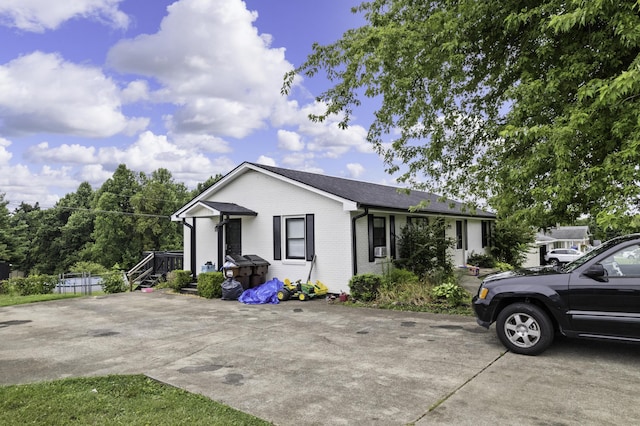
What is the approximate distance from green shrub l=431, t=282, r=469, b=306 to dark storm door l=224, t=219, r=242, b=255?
281 inches

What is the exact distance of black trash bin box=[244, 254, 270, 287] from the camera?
1216cm

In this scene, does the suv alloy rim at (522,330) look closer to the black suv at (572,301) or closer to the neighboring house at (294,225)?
the black suv at (572,301)

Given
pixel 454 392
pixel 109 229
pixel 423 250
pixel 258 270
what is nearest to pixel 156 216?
pixel 109 229

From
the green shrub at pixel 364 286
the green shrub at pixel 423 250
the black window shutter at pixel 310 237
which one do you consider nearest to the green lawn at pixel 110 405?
the green shrub at pixel 364 286

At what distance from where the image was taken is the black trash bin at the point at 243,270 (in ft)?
38.3

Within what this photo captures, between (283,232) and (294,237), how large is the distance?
43 centimetres

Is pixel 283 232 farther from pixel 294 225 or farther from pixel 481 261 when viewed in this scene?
pixel 481 261

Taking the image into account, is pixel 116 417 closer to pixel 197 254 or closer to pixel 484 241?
pixel 197 254

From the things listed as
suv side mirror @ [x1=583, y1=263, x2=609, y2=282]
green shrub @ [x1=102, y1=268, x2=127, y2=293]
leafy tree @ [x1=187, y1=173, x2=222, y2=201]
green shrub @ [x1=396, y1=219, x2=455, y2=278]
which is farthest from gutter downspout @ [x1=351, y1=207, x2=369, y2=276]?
leafy tree @ [x1=187, y1=173, x2=222, y2=201]

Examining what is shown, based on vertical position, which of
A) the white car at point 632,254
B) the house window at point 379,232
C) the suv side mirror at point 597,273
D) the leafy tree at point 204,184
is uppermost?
the leafy tree at point 204,184

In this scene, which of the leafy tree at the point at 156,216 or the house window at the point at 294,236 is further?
the leafy tree at the point at 156,216

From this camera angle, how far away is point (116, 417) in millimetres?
3471

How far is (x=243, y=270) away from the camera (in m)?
11.8

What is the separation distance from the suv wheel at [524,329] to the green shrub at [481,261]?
13082 mm
